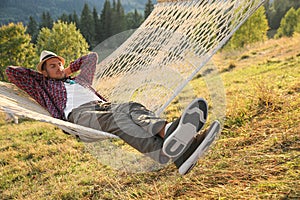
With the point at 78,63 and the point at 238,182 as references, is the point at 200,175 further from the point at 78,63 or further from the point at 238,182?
the point at 78,63

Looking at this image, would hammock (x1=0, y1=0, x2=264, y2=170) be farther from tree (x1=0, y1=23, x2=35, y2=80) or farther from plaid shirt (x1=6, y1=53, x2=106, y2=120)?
tree (x1=0, y1=23, x2=35, y2=80)

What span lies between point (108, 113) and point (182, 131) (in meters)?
0.49

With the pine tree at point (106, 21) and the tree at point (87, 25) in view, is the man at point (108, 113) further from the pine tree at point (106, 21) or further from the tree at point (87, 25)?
the tree at point (87, 25)

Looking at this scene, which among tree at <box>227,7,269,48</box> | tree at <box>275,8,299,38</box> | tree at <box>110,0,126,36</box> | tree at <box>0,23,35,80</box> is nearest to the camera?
tree at <box>227,7,269,48</box>

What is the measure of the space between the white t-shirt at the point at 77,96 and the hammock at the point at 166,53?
20 centimetres

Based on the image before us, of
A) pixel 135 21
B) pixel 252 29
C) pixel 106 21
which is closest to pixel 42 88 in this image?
pixel 252 29

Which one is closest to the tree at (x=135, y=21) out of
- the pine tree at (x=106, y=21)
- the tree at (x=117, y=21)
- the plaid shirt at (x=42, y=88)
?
the tree at (x=117, y=21)

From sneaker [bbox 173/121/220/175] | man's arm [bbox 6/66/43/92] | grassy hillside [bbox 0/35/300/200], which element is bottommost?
grassy hillside [bbox 0/35/300/200]

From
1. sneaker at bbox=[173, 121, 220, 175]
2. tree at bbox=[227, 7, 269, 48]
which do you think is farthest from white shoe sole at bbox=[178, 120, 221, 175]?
tree at bbox=[227, 7, 269, 48]

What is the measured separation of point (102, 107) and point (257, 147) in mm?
943

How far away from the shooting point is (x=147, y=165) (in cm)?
208

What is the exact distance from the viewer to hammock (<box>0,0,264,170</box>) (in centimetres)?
204

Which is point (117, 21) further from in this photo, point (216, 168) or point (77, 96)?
point (216, 168)

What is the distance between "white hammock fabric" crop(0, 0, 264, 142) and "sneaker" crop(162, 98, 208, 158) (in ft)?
2.36
